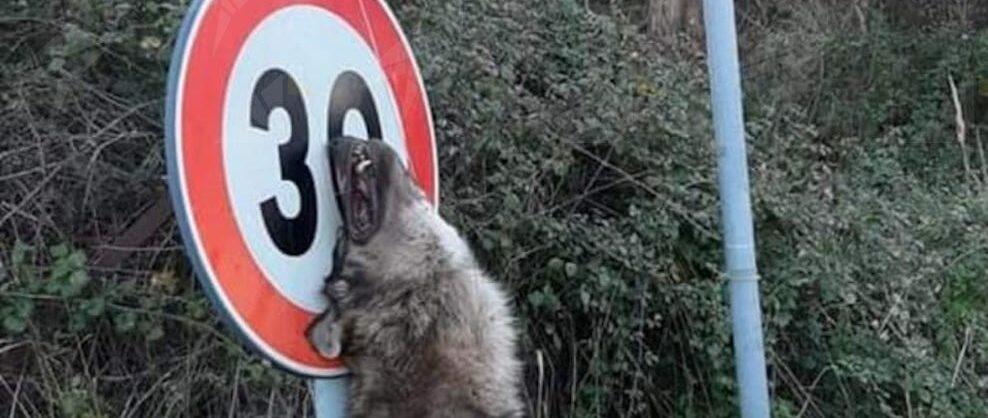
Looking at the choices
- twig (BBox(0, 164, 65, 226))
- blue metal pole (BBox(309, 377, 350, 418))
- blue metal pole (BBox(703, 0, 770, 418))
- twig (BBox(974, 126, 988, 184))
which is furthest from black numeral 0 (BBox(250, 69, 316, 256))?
twig (BBox(974, 126, 988, 184))

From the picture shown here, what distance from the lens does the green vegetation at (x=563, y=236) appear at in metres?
3.81

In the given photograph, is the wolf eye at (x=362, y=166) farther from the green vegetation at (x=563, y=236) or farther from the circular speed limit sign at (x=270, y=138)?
the green vegetation at (x=563, y=236)

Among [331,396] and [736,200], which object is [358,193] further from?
[736,200]

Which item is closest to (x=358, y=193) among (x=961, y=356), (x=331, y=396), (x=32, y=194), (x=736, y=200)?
(x=331, y=396)

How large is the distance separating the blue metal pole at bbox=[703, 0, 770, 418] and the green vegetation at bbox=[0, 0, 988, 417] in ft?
3.11

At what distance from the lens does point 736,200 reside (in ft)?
12.0

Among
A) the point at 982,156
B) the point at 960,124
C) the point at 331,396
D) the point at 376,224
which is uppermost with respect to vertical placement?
the point at 376,224

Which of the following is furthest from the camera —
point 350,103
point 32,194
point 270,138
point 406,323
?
point 32,194

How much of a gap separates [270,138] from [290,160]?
6cm

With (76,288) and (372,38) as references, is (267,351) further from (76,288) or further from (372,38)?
(76,288)

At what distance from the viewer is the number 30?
200 centimetres

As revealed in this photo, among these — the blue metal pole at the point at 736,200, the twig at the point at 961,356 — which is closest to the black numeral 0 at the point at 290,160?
the blue metal pole at the point at 736,200

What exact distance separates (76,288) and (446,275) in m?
1.76

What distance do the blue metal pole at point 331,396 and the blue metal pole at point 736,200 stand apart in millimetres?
1748
